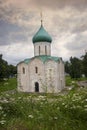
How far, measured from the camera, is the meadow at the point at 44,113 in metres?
5.29

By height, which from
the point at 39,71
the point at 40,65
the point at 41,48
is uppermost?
the point at 41,48

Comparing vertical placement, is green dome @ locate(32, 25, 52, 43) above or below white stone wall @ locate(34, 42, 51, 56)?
above

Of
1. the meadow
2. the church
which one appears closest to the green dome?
the church

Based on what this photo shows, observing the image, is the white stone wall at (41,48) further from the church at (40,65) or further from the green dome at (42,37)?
the green dome at (42,37)

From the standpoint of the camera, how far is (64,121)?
5305 millimetres

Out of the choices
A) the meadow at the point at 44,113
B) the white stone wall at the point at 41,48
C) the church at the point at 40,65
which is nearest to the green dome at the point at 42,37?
the church at the point at 40,65

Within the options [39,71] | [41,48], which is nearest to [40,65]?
[39,71]

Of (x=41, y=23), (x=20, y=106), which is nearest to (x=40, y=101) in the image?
(x=20, y=106)

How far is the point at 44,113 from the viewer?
18.7 ft

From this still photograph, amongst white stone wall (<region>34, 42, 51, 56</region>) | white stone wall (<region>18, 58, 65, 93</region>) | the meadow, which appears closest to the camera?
the meadow

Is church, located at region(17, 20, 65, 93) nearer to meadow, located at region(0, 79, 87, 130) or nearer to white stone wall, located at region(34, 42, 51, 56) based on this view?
white stone wall, located at region(34, 42, 51, 56)

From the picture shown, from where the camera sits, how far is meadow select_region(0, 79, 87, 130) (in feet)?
17.4

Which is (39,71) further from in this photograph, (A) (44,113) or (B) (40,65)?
(A) (44,113)

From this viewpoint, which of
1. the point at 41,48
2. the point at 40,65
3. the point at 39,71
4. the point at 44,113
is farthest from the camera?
the point at 41,48
